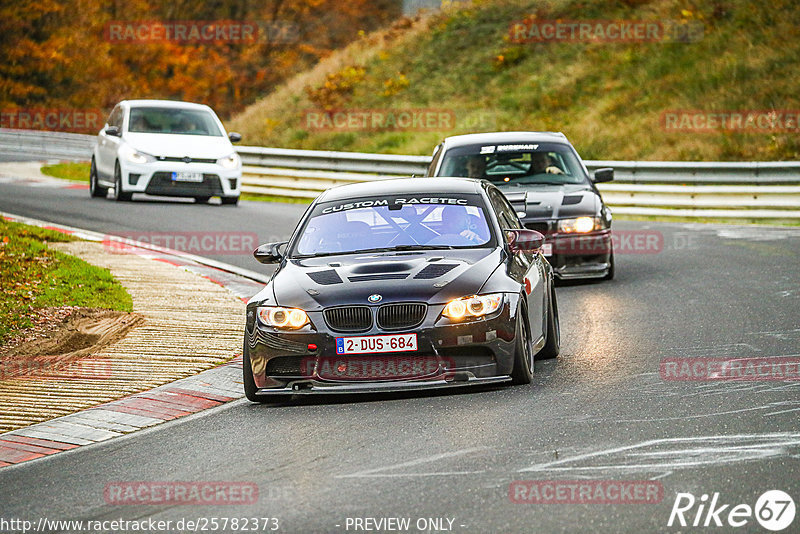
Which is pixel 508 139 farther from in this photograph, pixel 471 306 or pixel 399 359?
pixel 399 359

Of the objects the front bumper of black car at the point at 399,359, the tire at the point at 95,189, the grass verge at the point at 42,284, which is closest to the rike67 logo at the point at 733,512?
the front bumper of black car at the point at 399,359

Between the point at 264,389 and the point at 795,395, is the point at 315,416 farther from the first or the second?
the point at 795,395

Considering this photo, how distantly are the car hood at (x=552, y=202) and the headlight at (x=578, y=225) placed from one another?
0.06 meters

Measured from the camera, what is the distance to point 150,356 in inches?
422

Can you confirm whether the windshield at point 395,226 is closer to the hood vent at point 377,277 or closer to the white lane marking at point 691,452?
the hood vent at point 377,277

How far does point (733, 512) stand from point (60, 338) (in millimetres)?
6965

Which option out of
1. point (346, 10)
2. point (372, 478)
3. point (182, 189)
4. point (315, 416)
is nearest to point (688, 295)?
point (315, 416)

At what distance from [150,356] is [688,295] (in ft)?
19.0

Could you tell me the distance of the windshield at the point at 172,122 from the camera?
80.3 feet

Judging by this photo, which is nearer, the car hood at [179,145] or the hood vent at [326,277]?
the hood vent at [326,277]

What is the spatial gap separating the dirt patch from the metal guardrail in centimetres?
1355

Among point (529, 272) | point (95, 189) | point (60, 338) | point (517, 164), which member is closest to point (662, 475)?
point (529, 272)

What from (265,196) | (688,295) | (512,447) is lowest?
(265,196)

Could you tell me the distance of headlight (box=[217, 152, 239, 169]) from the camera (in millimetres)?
23641
